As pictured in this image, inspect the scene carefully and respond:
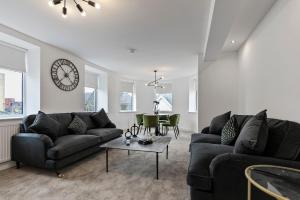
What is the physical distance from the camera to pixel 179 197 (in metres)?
2.06

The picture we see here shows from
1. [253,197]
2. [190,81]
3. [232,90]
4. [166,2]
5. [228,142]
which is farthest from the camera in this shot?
[190,81]

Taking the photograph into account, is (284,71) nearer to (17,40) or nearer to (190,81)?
(17,40)

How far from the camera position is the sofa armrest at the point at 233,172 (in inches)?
57.6

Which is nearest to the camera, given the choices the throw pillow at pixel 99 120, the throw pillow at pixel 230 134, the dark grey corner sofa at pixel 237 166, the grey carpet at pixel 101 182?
the dark grey corner sofa at pixel 237 166

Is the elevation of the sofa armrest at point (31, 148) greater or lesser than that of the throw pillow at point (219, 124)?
lesser

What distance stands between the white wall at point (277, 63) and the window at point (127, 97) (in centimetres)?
538

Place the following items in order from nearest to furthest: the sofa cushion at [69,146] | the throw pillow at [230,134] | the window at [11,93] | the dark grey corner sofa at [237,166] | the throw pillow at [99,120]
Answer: the dark grey corner sofa at [237,166], the throw pillow at [230,134], the sofa cushion at [69,146], the window at [11,93], the throw pillow at [99,120]

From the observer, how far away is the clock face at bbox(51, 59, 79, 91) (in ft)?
13.2

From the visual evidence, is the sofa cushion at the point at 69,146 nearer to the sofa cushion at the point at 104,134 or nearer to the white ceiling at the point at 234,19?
the sofa cushion at the point at 104,134

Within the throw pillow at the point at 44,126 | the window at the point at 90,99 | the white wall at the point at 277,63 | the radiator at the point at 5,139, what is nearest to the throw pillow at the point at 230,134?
the white wall at the point at 277,63

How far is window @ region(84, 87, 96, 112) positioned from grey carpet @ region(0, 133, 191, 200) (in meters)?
2.90

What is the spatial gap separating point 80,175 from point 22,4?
8.38ft

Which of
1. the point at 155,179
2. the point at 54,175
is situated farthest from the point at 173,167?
the point at 54,175

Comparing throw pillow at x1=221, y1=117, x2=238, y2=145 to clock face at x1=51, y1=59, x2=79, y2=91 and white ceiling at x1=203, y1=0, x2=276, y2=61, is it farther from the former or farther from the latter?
clock face at x1=51, y1=59, x2=79, y2=91
